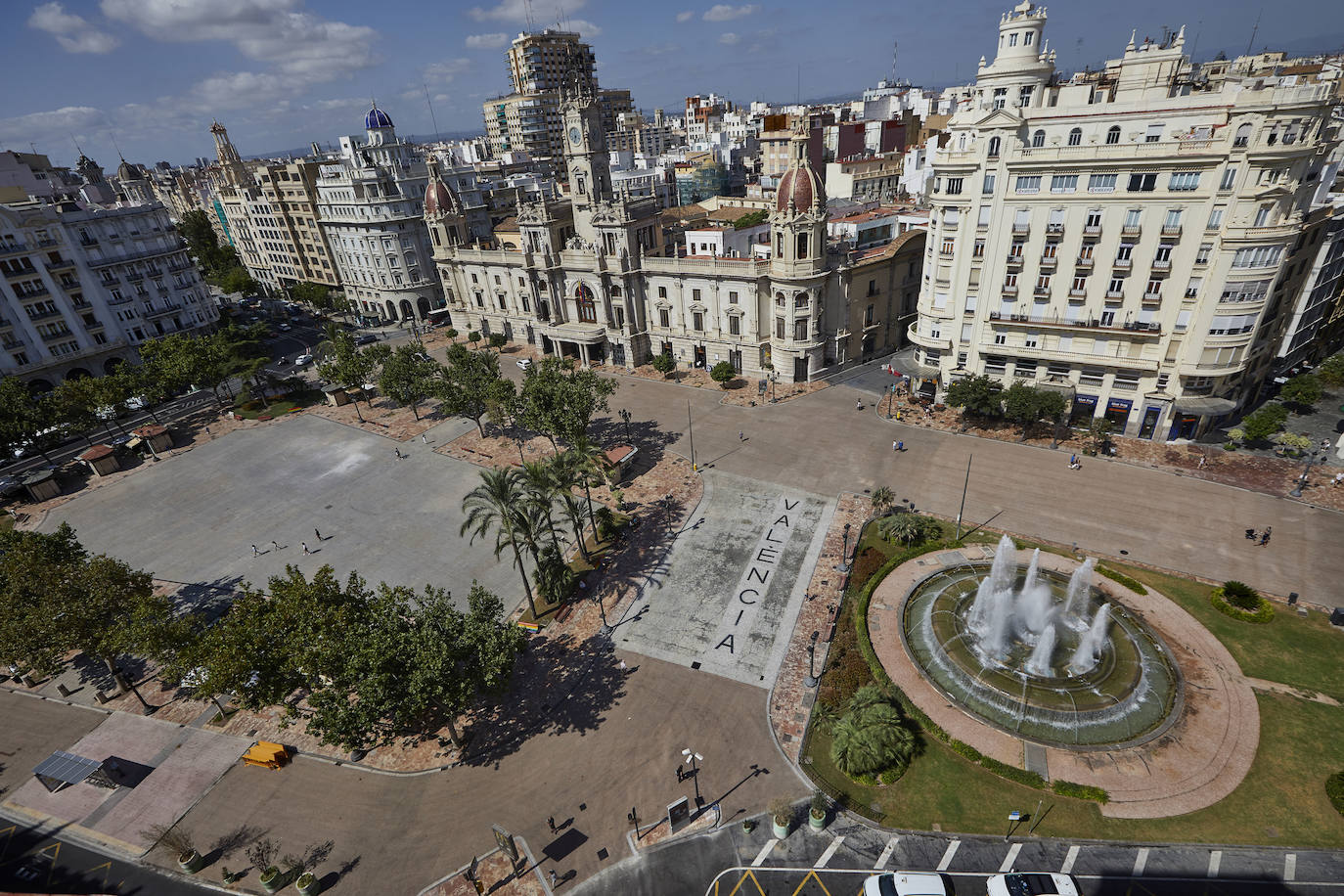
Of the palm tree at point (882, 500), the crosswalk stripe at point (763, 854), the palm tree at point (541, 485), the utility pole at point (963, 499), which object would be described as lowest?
the crosswalk stripe at point (763, 854)

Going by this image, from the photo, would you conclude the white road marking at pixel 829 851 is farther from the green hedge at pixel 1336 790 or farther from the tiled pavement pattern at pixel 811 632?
the green hedge at pixel 1336 790

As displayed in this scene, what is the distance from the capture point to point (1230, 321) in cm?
5250

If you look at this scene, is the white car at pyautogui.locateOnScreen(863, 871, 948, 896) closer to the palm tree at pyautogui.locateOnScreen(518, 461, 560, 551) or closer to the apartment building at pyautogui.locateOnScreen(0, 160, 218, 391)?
the palm tree at pyautogui.locateOnScreen(518, 461, 560, 551)

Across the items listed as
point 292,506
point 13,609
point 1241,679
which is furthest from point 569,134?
point 1241,679

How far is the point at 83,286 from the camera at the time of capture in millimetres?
90688

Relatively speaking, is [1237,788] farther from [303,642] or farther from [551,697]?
[303,642]

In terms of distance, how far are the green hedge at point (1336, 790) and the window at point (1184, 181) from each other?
1763 inches

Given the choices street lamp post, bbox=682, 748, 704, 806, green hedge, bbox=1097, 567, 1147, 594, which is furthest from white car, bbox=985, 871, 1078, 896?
green hedge, bbox=1097, 567, 1147, 594

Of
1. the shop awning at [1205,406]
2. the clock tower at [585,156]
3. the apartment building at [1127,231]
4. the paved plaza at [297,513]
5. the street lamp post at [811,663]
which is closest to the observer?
the street lamp post at [811,663]

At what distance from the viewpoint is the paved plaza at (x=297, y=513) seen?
53562 millimetres

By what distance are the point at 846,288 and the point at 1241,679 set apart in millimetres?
53713

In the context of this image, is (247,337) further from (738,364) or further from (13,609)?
(738,364)

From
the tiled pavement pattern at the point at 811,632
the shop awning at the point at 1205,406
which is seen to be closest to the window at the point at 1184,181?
the shop awning at the point at 1205,406

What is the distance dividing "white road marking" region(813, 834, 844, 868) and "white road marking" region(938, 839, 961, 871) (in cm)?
473
